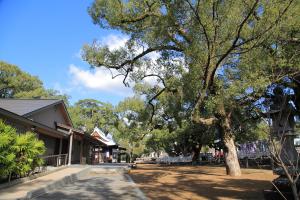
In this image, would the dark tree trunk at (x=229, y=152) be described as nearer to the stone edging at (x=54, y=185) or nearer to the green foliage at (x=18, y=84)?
the stone edging at (x=54, y=185)

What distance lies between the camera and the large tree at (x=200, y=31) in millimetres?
13234

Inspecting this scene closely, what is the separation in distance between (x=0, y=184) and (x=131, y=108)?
37300 millimetres

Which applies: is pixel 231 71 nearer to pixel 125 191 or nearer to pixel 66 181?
pixel 125 191

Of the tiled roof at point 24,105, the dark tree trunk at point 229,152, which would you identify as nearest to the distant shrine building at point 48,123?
the tiled roof at point 24,105

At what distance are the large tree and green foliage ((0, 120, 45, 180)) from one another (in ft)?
22.2

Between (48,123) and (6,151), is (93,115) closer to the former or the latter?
(48,123)

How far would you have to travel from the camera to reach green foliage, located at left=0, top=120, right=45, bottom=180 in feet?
42.2

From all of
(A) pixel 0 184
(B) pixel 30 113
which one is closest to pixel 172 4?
(A) pixel 0 184

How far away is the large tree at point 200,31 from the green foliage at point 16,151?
22.2ft

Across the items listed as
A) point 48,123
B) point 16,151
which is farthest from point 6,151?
point 48,123

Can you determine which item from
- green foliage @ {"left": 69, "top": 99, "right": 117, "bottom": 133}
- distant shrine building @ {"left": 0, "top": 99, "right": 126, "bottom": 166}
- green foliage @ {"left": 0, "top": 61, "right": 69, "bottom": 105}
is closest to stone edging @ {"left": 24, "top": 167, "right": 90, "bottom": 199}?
distant shrine building @ {"left": 0, "top": 99, "right": 126, "bottom": 166}

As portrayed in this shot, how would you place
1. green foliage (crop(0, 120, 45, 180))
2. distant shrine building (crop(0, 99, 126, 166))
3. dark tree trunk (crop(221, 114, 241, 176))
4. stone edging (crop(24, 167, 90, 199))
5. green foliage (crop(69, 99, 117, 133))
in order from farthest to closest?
green foliage (crop(69, 99, 117, 133)), dark tree trunk (crop(221, 114, 241, 176)), distant shrine building (crop(0, 99, 126, 166)), green foliage (crop(0, 120, 45, 180)), stone edging (crop(24, 167, 90, 199))

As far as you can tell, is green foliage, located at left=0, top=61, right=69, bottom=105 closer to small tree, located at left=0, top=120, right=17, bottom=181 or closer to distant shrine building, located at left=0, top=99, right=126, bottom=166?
distant shrine building, located at left=0, top=99, right=126, bottom=166

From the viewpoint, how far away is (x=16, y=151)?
14.3 meters
